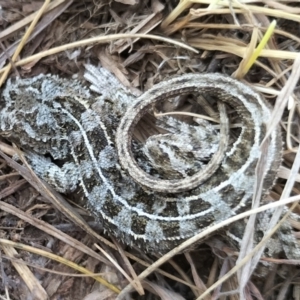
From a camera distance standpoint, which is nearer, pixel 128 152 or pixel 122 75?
pixel 128 152

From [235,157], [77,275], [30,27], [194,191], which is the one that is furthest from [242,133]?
[30,27]

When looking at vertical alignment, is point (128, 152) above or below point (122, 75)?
below

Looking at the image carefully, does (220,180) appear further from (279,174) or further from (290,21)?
(290,21)
